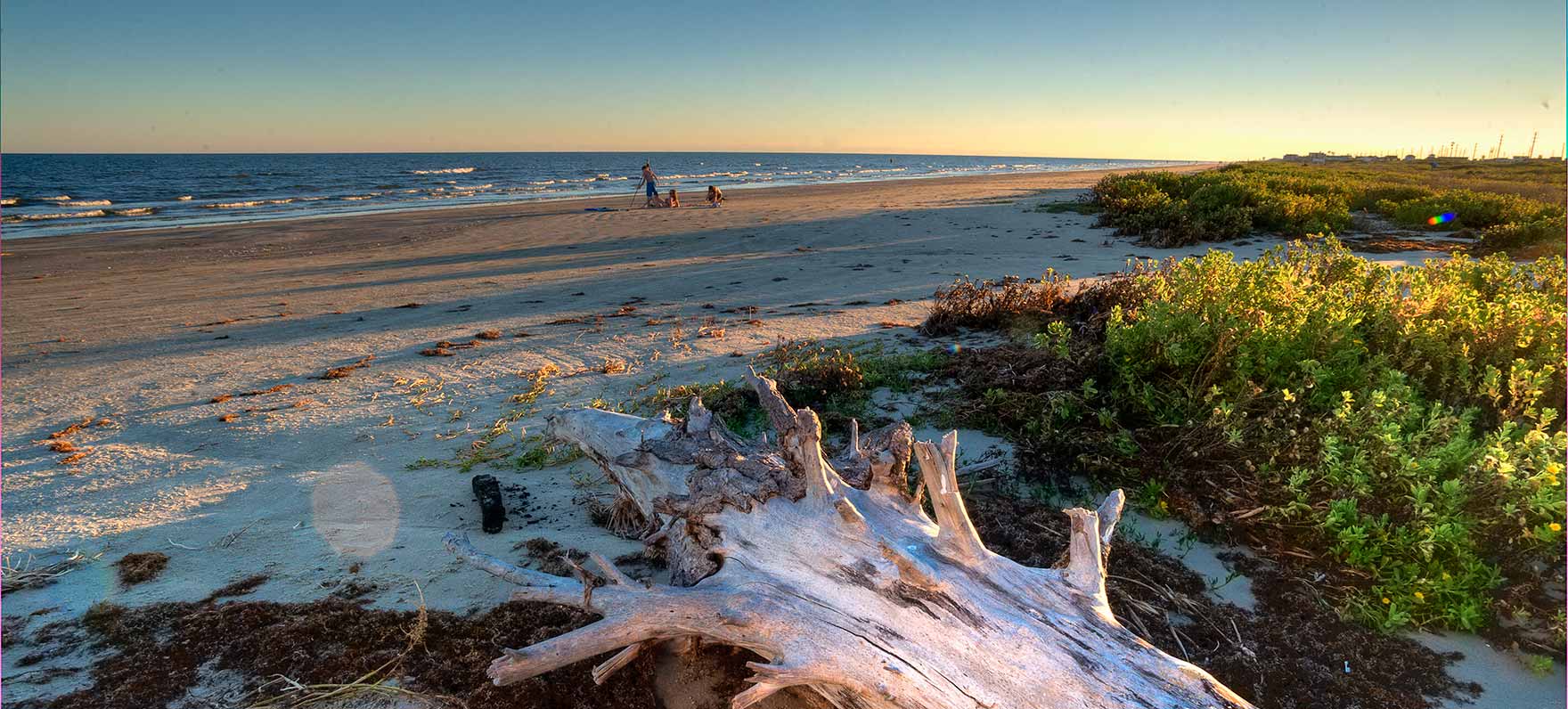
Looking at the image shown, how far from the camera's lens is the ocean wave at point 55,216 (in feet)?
73.3

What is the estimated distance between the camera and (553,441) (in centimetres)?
448

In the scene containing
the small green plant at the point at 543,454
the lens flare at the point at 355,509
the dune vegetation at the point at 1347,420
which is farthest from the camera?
the small green plant at the point at 543,454

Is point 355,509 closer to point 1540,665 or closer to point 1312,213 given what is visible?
point 1540,665

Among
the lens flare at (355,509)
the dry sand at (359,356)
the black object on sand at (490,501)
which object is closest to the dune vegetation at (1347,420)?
the dry sand at (359,356)

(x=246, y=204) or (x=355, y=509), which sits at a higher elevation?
(x=246, y=204)

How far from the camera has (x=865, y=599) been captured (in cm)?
237

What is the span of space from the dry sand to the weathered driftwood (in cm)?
98

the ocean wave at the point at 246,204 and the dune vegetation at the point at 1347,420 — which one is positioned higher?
the ocean wave at the point at 246,204

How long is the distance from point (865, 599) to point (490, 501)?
229 centimetres

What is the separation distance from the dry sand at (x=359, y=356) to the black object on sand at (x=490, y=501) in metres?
0.07

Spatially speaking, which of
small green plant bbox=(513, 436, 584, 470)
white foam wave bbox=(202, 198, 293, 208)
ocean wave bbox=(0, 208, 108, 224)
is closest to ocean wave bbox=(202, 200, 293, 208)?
white foam wave bbox=(202, 198, 293, 208)

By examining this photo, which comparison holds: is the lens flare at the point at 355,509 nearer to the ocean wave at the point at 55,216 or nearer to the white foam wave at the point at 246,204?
the ocean wave at the point at 55,216

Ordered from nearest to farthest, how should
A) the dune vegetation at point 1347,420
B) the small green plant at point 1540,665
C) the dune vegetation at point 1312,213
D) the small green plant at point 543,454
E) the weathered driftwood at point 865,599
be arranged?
the weathered driftwood at point 865,599 → the small green plant at point 1540,665 → the dune vegetation at point 1347,420 → the small green plant at point 543,454 → the dune vegetation at point 1312,213

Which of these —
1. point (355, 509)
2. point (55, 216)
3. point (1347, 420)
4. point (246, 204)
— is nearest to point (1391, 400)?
point (1347, 420)
